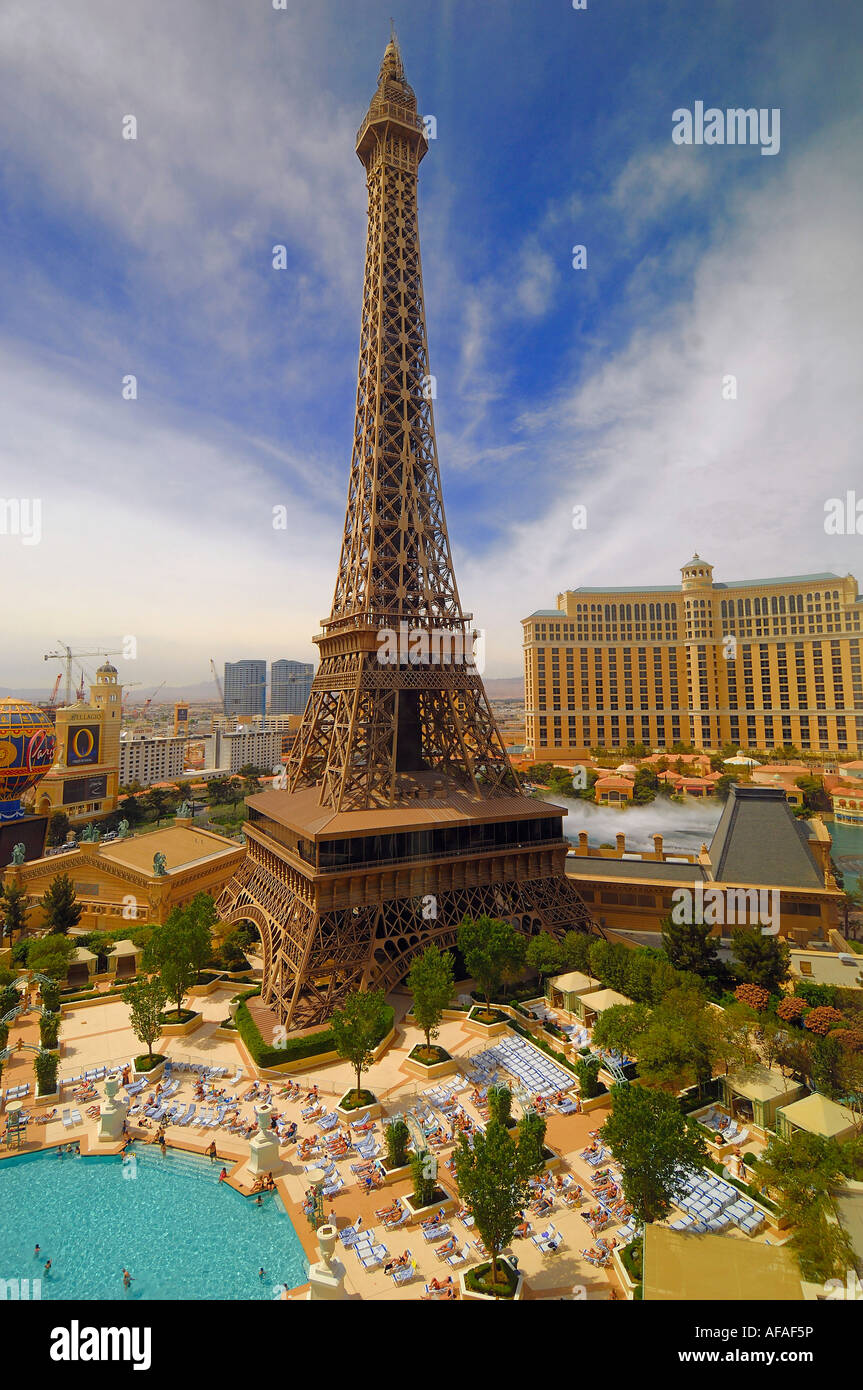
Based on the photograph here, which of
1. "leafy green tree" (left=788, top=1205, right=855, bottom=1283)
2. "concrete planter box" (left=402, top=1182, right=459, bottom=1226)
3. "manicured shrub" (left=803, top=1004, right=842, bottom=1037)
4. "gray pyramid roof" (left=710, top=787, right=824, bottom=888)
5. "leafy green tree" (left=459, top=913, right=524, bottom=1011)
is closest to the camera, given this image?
"leafy green tree" (left=788, top=1205, right=855, bottom=1283)

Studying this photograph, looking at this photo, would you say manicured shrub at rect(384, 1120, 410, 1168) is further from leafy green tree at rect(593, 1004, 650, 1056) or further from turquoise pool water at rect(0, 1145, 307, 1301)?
leafy green tree at rect(593, 1004, 650, 1056)

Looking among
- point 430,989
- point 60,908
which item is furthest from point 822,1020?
point 60,908

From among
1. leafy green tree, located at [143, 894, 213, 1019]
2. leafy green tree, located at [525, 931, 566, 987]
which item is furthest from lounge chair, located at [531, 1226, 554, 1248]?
leafy green tree, located at [143, 894, 213, 1019]

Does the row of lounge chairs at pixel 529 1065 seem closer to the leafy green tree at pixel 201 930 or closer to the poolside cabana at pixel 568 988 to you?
the poolside cabana at pixel 568 988

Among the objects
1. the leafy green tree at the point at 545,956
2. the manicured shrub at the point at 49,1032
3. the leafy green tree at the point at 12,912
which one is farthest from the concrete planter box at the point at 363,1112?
the leafy green tree at the point at 12,912

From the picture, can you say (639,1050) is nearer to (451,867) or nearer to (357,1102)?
(357,1102)

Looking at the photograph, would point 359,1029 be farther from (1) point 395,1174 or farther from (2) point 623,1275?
(2) point 623,1275

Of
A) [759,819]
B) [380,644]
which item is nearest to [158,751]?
[380,644]

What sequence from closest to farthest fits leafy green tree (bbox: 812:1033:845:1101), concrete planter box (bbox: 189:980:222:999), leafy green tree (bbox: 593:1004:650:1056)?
1. leafy green tree (bbox: 812:1033:845:1101)
2. leafy green tree (bbox: 593:1004:650:1056)
3. concrete planter box (bbox: 189:980:222:999)
